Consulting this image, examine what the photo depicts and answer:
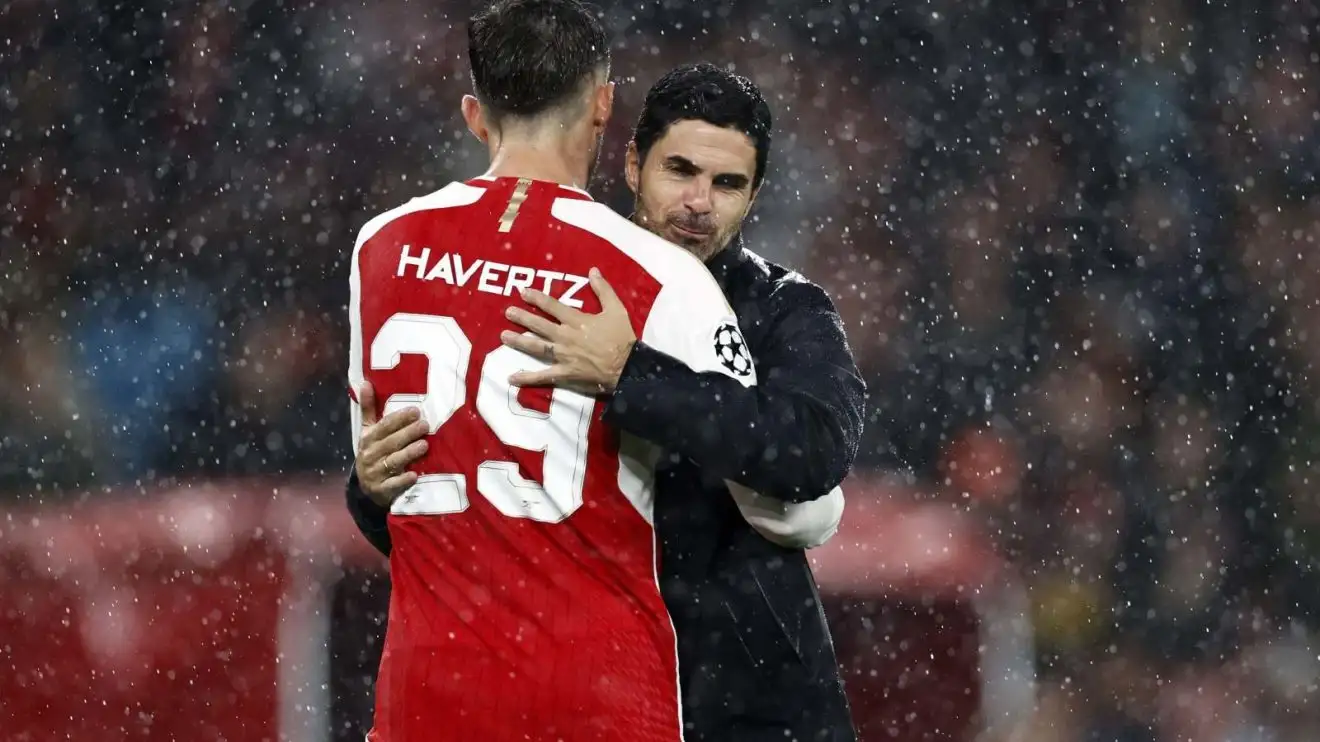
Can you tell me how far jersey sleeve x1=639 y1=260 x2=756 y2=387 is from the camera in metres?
1.75

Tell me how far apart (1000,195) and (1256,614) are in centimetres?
238

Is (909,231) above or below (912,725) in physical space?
above

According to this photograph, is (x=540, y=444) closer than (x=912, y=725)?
Yes

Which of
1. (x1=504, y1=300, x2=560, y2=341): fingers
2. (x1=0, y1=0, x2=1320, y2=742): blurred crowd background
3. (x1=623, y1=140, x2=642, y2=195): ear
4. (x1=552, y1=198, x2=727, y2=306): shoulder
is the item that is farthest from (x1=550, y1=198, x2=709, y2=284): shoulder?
(x1=0, y1=0, x2=1320, y2=742): blurred crowd background

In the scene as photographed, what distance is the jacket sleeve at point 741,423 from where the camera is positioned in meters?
1.70

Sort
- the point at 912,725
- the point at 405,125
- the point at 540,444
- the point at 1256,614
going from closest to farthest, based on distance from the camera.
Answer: the point at 540,444 < the point at 912,725 < the point at 1256,614 < the point at 405,125

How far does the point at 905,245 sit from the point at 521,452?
21.8 ft

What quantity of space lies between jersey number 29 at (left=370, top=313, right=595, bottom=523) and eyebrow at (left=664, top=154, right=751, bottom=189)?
20.9 inches

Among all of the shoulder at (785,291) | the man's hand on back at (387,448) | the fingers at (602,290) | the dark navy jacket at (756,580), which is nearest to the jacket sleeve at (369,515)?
the dark navy jacket at (756,580)

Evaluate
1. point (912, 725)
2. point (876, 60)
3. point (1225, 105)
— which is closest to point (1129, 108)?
point (1225, 105)

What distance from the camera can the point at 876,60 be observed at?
28.2ft

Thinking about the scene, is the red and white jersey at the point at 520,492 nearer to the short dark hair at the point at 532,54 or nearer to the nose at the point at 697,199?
the short dark hair at the point at 532,54

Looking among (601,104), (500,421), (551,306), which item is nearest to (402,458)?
(500,421)

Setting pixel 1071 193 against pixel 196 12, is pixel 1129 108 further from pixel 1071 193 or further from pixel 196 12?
pixel 196 12
